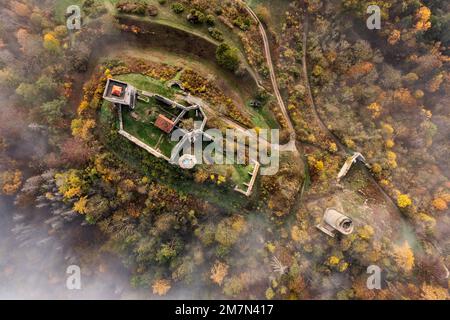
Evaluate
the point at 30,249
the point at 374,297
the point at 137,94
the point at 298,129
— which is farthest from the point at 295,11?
the point at 30,249

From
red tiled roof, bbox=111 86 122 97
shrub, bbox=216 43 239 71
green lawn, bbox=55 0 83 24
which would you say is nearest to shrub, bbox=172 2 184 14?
shrub, bbox=216 43 239 71

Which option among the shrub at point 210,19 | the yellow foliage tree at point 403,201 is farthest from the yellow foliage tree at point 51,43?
the yellow foliage tree at point 403,201

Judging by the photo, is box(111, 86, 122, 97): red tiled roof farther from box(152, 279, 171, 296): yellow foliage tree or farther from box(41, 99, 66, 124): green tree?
box(152, 279, 171, 296): yellow foliage tree

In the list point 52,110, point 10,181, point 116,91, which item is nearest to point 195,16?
point 116,91

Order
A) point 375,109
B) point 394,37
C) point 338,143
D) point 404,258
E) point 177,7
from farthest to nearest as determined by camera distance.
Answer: point 375,109 < point 394,37 < point 338,143 < point 404,258 < point 177,7

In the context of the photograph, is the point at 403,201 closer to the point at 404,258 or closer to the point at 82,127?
the point at 404,258

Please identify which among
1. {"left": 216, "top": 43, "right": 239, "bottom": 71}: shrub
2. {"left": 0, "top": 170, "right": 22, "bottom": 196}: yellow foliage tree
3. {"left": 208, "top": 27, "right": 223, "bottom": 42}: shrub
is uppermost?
{"left": 208, "top": 27, "right": 223, "bottom": 42}: shrub

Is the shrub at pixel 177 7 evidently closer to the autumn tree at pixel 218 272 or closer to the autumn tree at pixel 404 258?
the autumn tree at pixel 218 272

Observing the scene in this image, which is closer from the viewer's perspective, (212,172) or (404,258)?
(212,172)

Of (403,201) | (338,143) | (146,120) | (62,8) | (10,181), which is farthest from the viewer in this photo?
(338,143)
